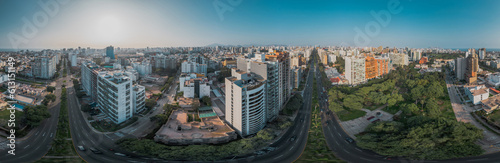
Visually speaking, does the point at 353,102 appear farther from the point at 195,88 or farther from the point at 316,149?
the point at 195,88

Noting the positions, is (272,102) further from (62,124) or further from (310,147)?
(62,124)

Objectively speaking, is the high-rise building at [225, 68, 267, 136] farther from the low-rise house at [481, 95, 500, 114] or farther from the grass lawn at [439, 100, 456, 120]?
the low-rise house at [481, 95, 500, 114]

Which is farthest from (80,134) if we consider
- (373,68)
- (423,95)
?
(373,68)

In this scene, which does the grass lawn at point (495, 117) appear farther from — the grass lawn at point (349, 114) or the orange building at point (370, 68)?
the orange building at point (370, 68)

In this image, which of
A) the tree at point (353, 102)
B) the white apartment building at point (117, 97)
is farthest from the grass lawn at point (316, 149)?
the white apartment building at point (117, 97)

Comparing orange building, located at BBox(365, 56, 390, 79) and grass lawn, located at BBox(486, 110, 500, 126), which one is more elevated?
orange building, located at BBox(365, 56, 390, 79)

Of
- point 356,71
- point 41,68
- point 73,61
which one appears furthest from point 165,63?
point 356,71

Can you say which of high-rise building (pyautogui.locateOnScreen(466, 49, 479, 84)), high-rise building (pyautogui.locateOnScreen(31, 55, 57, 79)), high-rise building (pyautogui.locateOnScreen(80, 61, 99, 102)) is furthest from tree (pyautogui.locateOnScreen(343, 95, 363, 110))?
high-rise building (pyautogui.locateOnScreen(31, 55, 57, 79))
